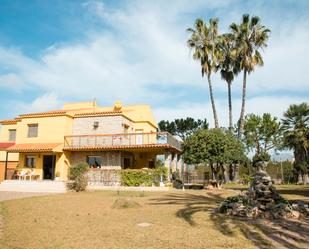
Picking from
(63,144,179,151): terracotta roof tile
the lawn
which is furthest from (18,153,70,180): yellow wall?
the lawn

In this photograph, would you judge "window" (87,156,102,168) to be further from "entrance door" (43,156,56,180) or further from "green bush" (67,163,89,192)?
"green bush" (67,163,89,192)

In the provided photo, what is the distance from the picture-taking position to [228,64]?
36594 mm

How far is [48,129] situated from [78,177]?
818 cm

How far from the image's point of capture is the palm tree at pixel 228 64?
35844 mm

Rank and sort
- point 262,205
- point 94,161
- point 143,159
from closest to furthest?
1. point 262,205
2. point 94,161
3. point 143,159

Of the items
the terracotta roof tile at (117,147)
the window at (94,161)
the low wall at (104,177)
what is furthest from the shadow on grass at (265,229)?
the window at (94,161)

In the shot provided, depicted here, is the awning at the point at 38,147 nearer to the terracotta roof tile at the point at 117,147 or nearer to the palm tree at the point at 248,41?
the terracotta roof tile at the point at 117,147

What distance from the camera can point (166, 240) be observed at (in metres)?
7.51

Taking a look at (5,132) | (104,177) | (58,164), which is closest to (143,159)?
(104,177)

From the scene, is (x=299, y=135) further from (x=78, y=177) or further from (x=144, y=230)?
(x=144, y=230)

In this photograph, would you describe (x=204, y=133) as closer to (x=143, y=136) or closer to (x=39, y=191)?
(x=143, y=136)

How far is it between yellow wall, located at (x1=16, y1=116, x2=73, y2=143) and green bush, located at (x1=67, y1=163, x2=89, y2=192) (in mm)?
6213

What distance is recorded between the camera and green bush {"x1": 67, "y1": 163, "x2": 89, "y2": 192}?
23.9m

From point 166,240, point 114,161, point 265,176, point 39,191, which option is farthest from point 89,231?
point 114,161
